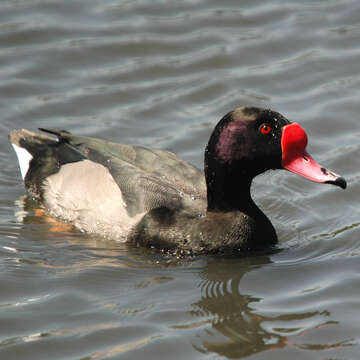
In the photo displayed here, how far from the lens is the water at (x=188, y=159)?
5.96m

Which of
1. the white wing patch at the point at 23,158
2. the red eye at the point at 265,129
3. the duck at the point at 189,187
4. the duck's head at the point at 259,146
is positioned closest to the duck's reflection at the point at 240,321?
the duck at the point at 189,187

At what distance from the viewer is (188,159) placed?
384 inches

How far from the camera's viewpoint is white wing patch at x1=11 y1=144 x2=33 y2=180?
920cm

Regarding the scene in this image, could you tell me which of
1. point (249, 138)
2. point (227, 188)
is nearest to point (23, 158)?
point (227, 188)

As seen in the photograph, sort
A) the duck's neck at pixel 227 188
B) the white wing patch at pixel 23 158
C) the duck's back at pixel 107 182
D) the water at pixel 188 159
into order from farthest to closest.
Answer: the white wing patch at pixel 23 158 → the duck's back at pixel 107 182 → the duck's neck at pixel 227 188 → the water at pixel 188 159

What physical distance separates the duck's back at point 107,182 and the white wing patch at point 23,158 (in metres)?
0.01

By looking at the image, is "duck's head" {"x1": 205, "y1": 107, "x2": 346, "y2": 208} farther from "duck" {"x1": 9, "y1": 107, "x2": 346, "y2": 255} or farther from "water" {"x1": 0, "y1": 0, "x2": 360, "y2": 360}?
"water" {"x1": 0, "y1": 0, "x2": 360, "y2": 360}

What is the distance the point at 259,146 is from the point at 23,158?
3.17 metres

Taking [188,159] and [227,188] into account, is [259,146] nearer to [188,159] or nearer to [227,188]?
[227,188]

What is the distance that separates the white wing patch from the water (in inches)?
10.5

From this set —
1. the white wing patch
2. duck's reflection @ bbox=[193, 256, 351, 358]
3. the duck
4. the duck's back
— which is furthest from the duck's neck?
the white wing patch

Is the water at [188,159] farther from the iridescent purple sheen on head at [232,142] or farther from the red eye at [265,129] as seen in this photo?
the red eye at [265,129]

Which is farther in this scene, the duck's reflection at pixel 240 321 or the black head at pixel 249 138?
the black head at pixel 249 138

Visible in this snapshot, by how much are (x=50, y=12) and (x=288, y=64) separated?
3.83 metres
